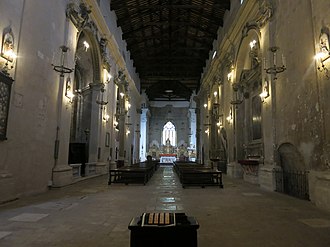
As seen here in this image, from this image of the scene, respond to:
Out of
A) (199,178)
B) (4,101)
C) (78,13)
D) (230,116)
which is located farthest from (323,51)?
(78,13)

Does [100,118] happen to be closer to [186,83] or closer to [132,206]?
[132,206]

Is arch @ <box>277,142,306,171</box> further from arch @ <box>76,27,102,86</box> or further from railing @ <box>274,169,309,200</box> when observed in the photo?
arch @ <box>76,27,102,86</box>

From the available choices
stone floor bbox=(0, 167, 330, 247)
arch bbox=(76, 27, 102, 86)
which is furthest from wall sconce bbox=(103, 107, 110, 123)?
stone floor bbox=(0, 167, 330, 247)

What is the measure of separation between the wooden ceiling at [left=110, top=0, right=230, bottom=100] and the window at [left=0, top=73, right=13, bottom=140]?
11478mm

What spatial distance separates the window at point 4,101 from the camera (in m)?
5.43

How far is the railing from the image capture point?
673cm

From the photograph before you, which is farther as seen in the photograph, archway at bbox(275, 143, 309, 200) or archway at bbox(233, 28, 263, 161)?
archway at bbox(233, 28, 263, 161)

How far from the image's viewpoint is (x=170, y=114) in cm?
4128

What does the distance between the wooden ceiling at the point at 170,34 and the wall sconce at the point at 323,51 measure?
34.1 feet

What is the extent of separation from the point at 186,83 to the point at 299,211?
26084mm

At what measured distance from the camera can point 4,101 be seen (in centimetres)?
552

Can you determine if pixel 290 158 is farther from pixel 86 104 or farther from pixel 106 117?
pixel 86 104

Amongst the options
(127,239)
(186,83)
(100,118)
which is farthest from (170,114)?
(127,239)

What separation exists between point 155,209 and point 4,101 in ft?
13.7
